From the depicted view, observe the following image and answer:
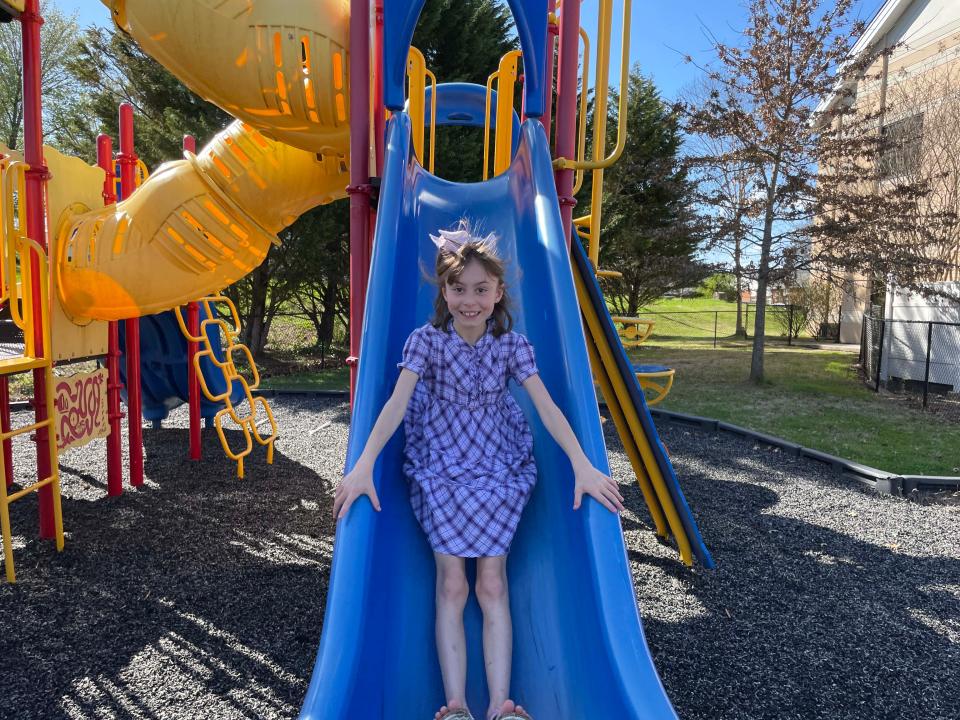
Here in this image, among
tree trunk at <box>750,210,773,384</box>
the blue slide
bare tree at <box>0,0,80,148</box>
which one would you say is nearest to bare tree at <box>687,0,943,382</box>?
tree trunk at <box>750,210,773,384</box>

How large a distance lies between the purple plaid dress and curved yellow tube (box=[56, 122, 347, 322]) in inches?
92.3

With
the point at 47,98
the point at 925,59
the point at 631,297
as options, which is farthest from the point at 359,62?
the point at 47,98

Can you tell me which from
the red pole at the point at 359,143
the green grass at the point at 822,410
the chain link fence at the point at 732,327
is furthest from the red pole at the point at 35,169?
the chain link fence at the point at 732,327

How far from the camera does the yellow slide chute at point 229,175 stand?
3.34 m

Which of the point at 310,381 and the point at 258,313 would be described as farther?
the point at 258,313

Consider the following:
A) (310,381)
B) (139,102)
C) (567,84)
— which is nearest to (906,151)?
(567,84)

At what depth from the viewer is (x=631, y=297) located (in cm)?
1753

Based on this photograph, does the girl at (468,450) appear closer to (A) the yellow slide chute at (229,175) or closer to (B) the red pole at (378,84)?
(B) the red pole at (378,84)

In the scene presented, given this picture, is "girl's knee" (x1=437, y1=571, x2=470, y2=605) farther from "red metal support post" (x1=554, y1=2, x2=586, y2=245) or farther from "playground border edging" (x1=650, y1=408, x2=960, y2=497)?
"playground border edging" (x1=650, y1=408, x2=960, y2=497)

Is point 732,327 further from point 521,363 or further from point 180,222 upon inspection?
point 521,363

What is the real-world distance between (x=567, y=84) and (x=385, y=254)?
1.77m

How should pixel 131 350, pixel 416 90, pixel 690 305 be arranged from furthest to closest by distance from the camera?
1. pixel 690 305
2. pixel 131 350
3. pixel 416 90

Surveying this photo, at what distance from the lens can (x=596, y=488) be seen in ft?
6.35

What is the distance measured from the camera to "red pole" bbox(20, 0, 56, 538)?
3.59 m
